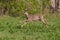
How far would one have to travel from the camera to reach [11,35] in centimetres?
1207

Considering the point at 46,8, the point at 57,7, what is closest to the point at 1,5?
the point at 46,8

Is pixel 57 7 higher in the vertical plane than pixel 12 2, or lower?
lower

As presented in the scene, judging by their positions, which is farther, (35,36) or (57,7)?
(57,7)

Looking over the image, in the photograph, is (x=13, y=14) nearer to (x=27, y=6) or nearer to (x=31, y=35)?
(x=27, y=6)

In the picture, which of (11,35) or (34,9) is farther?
(34,9)

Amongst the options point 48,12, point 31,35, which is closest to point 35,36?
point 31,35

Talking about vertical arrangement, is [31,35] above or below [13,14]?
above

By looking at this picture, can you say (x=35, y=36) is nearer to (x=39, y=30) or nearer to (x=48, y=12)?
(x=39, y=30)

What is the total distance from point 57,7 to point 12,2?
6.20m

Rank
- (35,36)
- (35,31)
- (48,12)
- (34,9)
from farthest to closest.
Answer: (48,12) → (34,9) → (35,31) → (35,36)

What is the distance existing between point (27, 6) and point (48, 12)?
302 centimetres

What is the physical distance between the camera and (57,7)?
28281 mm

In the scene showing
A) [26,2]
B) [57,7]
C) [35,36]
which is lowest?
[57,7]

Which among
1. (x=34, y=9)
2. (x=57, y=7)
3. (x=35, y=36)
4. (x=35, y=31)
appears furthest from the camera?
(x=57, y=7)
